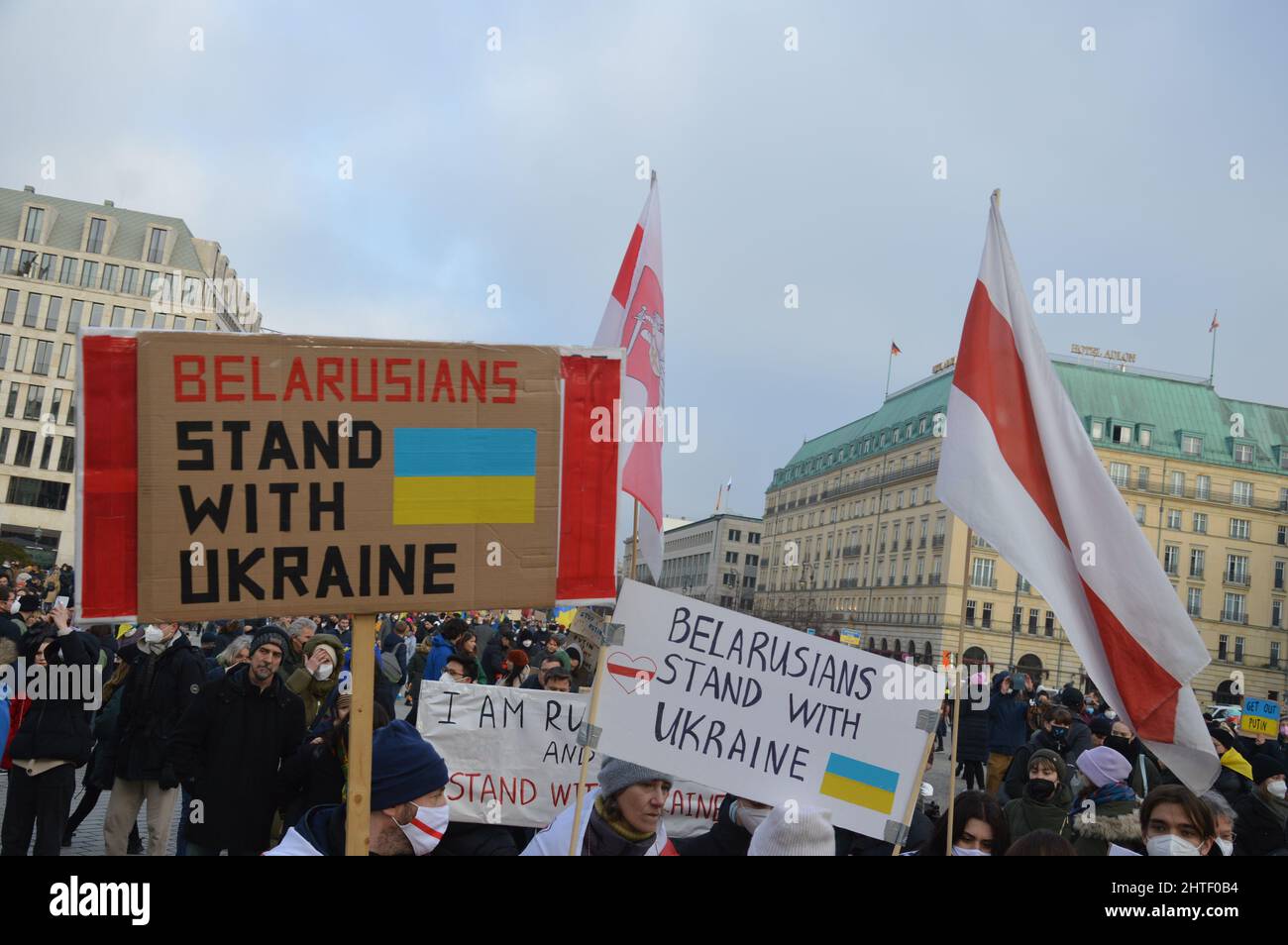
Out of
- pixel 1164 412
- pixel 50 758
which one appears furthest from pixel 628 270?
pixel 1164 412

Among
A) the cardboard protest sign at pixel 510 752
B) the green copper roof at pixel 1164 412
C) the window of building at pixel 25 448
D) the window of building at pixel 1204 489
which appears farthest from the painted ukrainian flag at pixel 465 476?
the window of building at pixel 1204 489

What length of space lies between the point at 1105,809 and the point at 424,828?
4.05 meters

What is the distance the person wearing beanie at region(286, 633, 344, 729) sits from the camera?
7613 mm

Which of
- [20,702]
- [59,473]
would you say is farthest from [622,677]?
[59,473]

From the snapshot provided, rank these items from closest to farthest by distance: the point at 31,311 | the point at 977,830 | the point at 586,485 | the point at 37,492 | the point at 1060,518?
the point at 586,485 → the point at 977,830 → the point at 1060,518 → the point at 37,492 → the point at 31,311

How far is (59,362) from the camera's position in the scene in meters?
74.0

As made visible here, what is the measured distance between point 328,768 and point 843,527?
97782 millimetres

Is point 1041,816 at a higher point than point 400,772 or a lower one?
lower

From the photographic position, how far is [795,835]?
4.16 m

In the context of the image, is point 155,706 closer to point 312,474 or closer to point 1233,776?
point 312,474

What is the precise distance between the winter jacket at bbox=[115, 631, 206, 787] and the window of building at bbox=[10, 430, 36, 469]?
72810mm

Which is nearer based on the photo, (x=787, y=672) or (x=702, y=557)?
(x=787, y=672)

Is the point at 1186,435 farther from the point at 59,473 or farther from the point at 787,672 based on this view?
the point at 787,672
